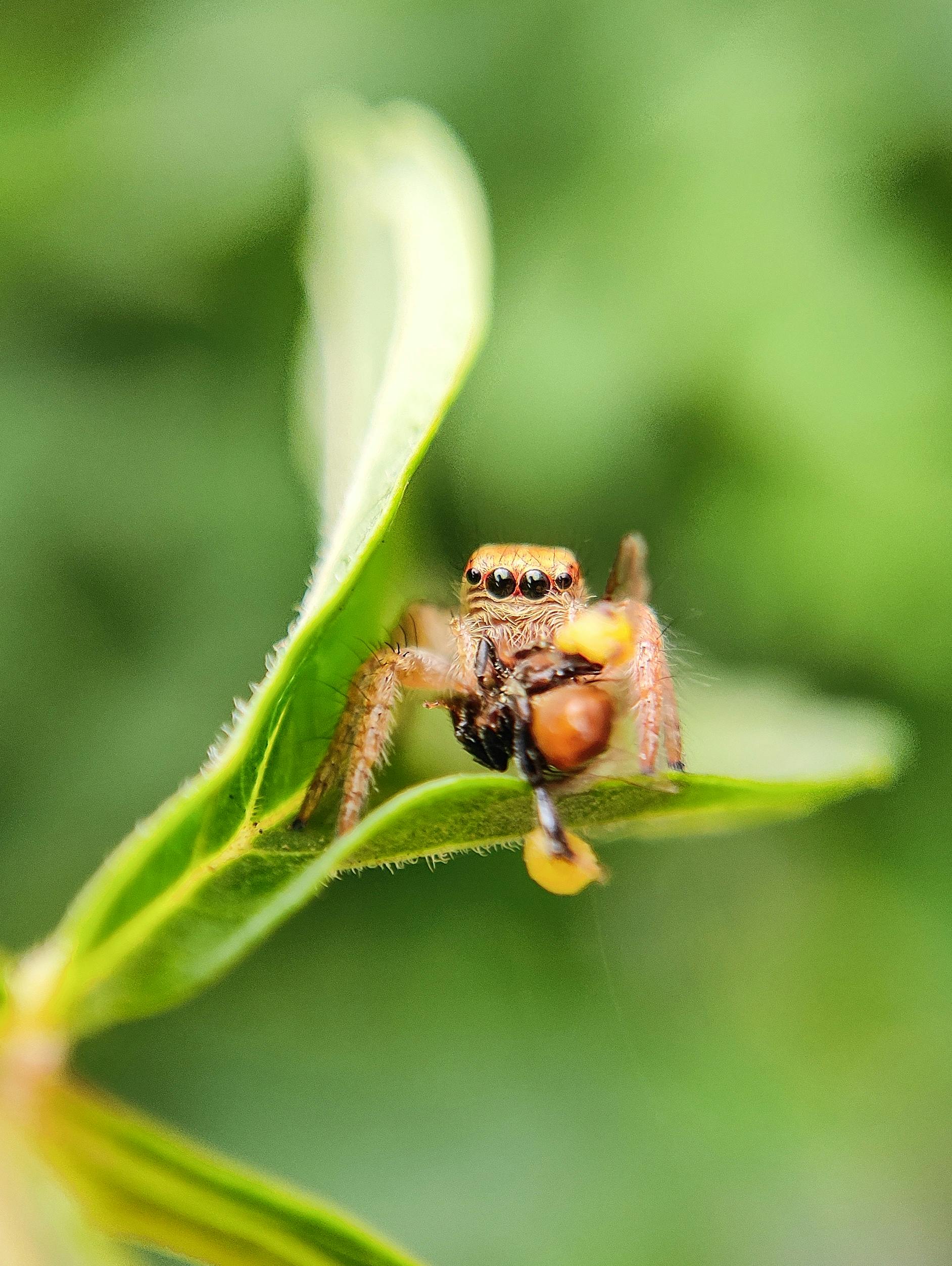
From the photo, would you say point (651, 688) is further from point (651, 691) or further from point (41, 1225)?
point (41, 1225)

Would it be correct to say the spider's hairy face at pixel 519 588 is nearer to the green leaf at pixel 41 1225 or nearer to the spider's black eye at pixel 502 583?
the spider's black eye at pixel 502 583

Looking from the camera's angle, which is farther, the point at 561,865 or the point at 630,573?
the point at 630,573

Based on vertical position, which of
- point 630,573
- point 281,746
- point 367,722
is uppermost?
point 630,573

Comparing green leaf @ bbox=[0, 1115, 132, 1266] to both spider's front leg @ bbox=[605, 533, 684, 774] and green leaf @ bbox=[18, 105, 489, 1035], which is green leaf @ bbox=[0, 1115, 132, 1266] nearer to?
green leaf @ bbox=[18, 105, 489, 1035]

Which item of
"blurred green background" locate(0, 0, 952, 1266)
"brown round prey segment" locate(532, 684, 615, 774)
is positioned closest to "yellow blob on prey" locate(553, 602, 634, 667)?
"brown round prey segment" locate(532, 684, 615, 774)

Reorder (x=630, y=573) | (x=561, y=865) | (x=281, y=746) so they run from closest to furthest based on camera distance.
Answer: (x=561, y=865), (x=281, y=746), (x=630, y=573)

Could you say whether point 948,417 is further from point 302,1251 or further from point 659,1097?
point 302,1251

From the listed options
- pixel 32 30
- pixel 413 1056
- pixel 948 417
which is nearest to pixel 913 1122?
pixel 413 1056

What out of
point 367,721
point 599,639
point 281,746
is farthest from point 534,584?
point 281,746
